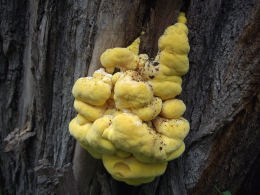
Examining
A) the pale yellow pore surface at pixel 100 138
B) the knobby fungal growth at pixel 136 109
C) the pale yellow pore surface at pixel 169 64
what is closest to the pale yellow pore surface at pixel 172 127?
the knobby fungal growth at pixel 136 109

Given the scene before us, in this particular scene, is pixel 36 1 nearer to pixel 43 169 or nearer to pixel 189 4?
pixel 189 4

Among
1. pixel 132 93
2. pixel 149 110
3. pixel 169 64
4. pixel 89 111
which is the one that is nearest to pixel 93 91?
pixel 89 111

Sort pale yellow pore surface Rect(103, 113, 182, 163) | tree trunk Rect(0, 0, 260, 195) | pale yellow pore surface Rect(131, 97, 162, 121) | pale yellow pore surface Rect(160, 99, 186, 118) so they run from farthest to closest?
tree trunk Rect(0, 0, 260, 195), pale yellow pore surface Rect(160, 99, 186, 118), pale yellow pore surface Rect(131, 97, 162, 121), pale yellow pore surface Rect(103, 113, 182, 163)

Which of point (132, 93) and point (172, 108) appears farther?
point (172, 108)

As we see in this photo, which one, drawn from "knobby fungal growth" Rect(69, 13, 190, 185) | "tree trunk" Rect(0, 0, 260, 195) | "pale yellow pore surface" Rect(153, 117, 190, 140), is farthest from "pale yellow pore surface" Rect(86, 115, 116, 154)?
"tree trunk" Rect(0, 0, 260, 195)

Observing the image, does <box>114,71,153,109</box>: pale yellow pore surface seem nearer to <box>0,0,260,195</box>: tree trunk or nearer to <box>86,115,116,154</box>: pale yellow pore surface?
<box>86,115,116,154</box>: pale yellow pore surface

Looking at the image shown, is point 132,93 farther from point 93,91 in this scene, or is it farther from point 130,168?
point 130,168

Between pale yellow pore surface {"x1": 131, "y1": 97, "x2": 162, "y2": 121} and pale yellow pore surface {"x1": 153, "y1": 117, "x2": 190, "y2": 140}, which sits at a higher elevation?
pale yellow pore surface {"x1": 131, "y1": 97, "x2": 162, "y2": 121}
